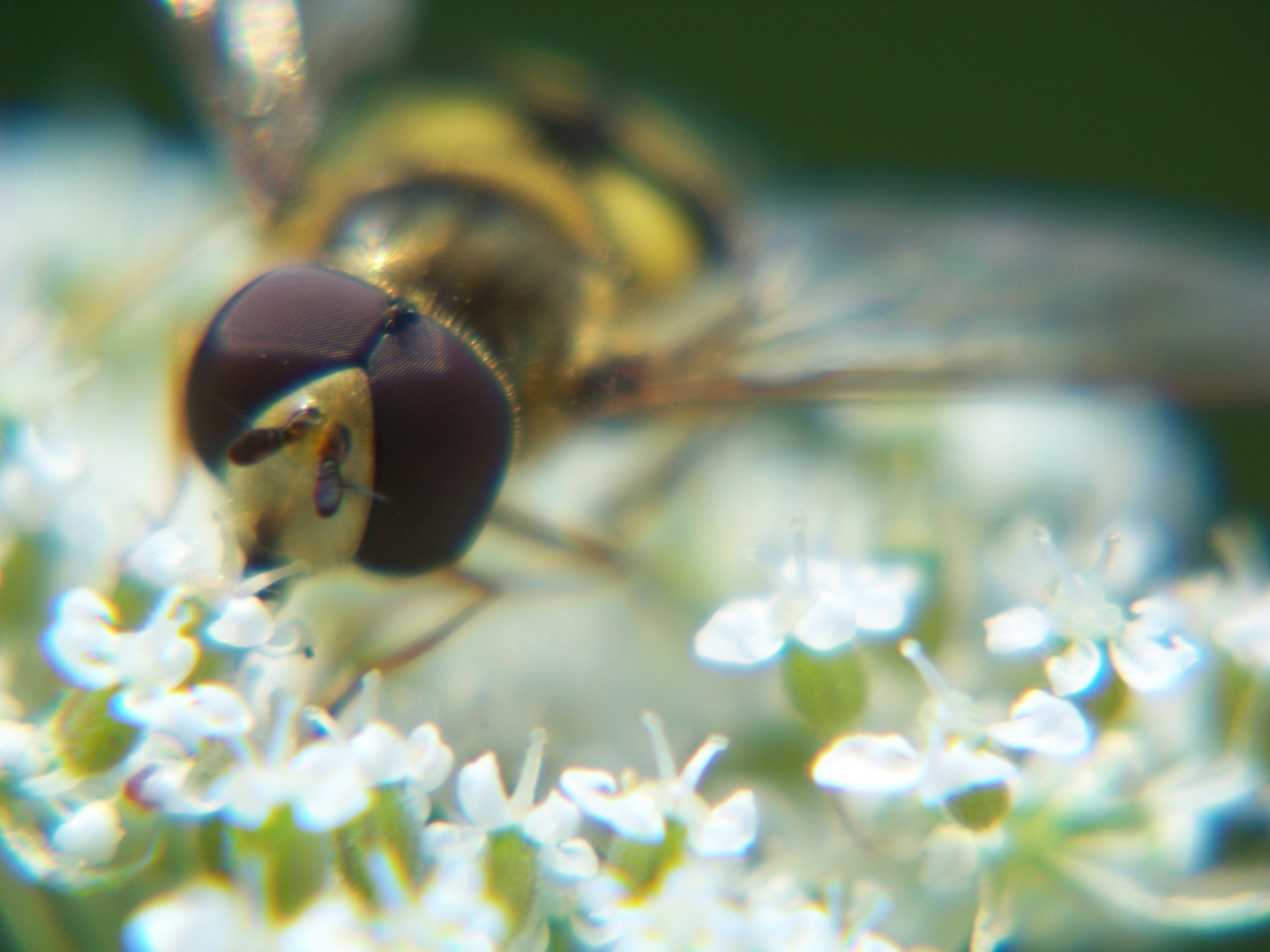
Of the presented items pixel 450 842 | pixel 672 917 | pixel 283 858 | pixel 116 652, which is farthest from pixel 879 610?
pixel 116 652

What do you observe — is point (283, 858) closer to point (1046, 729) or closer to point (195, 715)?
point (195, 715)

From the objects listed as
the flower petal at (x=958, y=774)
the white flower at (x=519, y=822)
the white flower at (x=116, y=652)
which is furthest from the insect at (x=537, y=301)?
the flower petal at (x=958, y=774)

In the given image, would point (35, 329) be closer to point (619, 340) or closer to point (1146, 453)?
point (619, 340)

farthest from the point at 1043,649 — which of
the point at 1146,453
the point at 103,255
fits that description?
the point at 103,255

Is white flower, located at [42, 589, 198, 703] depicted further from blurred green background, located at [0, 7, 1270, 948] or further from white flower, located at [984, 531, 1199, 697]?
blurred green background, located at [0, 7, 1270, 948]

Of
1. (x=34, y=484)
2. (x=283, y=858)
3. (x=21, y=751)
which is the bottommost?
(x=283, y=858)

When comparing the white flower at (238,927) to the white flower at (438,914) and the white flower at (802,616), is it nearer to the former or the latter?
the white flower at (438,914)

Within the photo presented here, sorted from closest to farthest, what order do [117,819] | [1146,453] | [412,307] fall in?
[117,819]
[412,307]
[1146,453]
